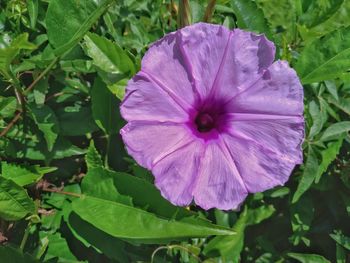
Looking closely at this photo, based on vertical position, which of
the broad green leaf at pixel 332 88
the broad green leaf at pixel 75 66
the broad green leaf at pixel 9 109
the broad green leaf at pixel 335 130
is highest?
the broad green leaf at pixel 75 66

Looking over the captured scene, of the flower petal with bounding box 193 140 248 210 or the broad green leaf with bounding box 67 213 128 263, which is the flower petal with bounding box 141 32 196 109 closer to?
the flower petal with bounding box 193 140 248 210

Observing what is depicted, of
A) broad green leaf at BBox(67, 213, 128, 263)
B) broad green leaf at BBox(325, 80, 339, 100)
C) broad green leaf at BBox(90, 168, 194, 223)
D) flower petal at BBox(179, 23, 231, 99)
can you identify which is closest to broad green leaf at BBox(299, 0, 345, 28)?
broad green leaf at BBox(325, 80, 339, 100)

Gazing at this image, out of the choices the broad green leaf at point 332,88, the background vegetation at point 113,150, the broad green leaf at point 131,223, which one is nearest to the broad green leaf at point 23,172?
the background vegetation at point 113,150

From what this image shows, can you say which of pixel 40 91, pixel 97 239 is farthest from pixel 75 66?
pixel 97 239

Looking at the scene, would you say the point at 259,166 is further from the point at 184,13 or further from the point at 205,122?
the point at 184,13

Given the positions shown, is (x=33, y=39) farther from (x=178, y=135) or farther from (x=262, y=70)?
(x=262, y=70)

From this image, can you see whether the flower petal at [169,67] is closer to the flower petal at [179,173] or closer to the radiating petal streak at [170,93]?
the radiating petal streak at [170,93]
